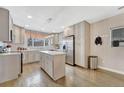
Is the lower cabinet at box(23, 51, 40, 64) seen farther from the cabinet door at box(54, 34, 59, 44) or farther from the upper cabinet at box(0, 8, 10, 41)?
the upper cabinet at box(0, 8, 10, 41)

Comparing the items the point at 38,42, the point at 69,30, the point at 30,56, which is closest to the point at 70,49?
the point at 69,30

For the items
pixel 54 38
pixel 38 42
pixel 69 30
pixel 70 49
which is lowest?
pixel 70 49

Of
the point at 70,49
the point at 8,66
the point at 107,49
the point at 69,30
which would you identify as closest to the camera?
the point at 8,66

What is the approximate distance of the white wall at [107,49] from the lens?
4.38 m

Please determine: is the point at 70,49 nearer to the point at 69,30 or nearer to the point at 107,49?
the point at 69,30

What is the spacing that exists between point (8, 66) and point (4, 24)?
1.44m

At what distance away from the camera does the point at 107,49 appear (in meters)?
4.93

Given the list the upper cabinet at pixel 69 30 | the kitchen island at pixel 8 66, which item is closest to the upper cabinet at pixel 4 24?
the kitchen island at pixel 8 66

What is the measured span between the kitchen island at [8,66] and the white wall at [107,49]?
3.70 m

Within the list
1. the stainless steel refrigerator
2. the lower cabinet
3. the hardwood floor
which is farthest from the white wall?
the lower cabinet

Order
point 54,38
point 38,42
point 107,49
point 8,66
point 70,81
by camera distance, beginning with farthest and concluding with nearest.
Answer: point 54,38 → point 38,42 → point 107,49 → point 8,66 → point 70,81

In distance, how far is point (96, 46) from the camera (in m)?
5.51
